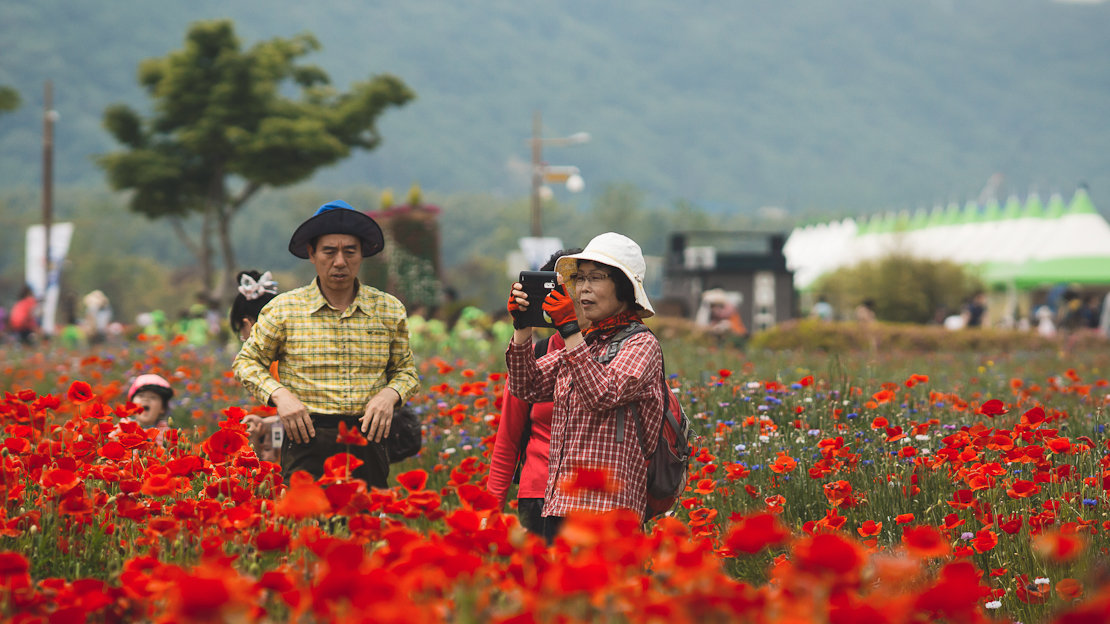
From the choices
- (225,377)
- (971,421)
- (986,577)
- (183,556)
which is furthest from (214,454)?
(225,377)

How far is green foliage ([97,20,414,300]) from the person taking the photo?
32.2 m

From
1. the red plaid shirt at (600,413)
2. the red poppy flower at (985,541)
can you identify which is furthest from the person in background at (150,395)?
the red poppy flower at (985,541)

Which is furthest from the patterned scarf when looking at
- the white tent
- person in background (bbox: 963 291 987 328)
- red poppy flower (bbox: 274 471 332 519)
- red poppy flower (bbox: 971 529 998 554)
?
the white tent

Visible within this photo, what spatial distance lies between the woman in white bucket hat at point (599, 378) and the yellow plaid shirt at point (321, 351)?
78cm

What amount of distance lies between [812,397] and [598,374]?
3.31m

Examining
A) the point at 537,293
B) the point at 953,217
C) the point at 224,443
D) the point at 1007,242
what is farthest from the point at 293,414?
the point at 953,217

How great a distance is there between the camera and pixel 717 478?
530 centimetres

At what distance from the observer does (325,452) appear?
402cm

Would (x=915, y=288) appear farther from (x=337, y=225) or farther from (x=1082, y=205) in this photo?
(x=337, y=225)

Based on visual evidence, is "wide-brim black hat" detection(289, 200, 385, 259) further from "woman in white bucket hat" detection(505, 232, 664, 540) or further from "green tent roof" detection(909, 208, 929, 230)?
"green tent roof" detection(909, 208, 929, 230)

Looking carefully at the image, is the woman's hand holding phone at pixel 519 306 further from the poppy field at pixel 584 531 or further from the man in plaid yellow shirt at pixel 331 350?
the man in plaid yellow shirt at pixel 331 350

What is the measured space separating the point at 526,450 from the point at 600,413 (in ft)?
2.59

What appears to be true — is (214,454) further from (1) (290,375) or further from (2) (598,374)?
(1) (290,375)

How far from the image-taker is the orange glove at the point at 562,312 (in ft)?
10.5
